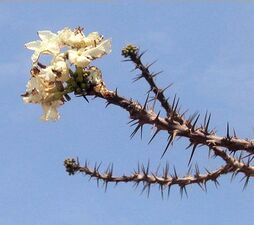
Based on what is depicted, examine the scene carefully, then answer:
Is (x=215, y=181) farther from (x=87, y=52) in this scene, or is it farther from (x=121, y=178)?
(x=87, y=52)

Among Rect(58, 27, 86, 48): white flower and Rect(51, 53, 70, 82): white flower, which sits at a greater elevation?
Rect(58, 27, 86, 48): white flower

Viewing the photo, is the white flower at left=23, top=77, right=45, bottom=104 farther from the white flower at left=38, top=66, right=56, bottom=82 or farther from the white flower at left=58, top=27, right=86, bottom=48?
the white flower at left=58, top=27, right=86, bottom=48

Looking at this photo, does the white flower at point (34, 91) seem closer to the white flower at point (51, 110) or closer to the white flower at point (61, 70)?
the white flower at point (51, 110)

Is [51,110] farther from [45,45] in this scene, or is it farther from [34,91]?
[45,45]

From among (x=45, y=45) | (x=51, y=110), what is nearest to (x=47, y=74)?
(x=51, y=110)

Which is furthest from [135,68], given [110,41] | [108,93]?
[108,93]

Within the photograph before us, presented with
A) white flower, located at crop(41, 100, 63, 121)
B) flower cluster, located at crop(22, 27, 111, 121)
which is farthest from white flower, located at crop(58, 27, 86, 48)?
white flower, located at crop(41, 100, 63, 121)
